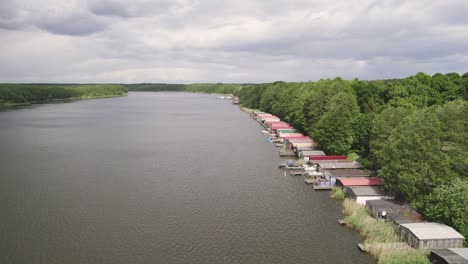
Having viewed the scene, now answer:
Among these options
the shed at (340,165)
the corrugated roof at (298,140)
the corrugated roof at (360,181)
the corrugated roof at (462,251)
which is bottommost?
the corrugated roof at (462,251)

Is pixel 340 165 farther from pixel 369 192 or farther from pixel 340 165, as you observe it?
pixel 369 192

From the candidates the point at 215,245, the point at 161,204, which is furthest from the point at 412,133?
the point at 161,204

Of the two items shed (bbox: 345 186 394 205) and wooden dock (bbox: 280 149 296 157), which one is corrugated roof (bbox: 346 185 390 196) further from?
wooden dock (bbox: 280 149 296 157)

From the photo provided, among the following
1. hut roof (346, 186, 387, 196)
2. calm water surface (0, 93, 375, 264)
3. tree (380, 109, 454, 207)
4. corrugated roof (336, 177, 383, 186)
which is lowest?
calm water surface (0, 93, 375, 264)

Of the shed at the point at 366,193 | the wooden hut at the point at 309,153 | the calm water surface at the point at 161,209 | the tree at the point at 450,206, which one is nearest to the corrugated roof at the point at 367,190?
the shed at the point at 366,193

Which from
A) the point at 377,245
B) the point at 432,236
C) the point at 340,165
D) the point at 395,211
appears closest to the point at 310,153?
the point at 340,165

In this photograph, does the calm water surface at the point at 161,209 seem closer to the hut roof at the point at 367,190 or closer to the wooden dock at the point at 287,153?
the wooden dock at the point at 287,153

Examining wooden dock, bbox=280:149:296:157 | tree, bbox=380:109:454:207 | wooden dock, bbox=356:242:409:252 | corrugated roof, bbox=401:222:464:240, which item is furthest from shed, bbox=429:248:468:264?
wooden dock, bbox=280:149:296:157
